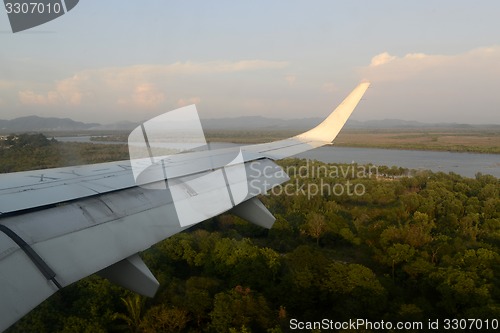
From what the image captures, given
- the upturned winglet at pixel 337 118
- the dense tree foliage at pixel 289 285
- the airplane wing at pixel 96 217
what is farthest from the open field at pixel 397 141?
the airplane wing at pixel 96 217

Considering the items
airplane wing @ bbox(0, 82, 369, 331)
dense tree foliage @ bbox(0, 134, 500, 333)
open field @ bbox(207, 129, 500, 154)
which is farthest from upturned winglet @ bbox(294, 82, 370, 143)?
open field @ bbox(207, 129, 500, 154)

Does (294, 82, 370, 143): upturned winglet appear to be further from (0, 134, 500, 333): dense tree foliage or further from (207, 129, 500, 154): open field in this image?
(207, 129, 500, 154): open field

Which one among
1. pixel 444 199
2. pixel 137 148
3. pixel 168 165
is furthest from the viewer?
pixel 444 199

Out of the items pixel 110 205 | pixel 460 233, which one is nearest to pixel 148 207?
pixel 110 205

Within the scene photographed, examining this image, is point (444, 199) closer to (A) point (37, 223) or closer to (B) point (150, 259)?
(B) point (150, 259)

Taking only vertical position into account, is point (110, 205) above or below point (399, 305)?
above

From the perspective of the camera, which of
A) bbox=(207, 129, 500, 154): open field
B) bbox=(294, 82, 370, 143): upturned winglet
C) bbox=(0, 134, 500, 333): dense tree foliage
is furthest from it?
bbox=(207, 129, 500, 154): open field

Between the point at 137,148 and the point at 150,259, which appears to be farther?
the point at 150,259

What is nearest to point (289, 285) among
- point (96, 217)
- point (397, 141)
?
point (96, 217)
